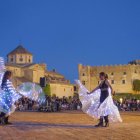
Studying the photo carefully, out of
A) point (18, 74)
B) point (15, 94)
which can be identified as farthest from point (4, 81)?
point (18, 74)

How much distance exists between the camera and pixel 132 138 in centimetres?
1056

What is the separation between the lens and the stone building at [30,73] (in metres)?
125

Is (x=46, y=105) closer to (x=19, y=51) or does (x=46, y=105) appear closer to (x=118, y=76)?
(x=118, y=76)

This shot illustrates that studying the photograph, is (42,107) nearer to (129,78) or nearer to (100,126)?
(100,126)

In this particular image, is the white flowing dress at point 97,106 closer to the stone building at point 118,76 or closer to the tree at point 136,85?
the tree at point 136,85

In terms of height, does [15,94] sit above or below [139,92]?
below

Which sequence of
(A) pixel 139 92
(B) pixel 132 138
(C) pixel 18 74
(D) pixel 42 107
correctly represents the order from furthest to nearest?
1. (A) pixel 139 92
2. (C) pixel 18 74
3. (D) pixel 42 107
4. (B) pixel 132 138

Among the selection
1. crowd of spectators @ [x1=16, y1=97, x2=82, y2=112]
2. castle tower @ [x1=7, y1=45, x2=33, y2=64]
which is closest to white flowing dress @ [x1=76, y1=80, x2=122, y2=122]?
crowd of spectators @ [x1=16, y1=97, x2=82, y2=112]

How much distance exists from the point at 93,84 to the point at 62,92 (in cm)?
944

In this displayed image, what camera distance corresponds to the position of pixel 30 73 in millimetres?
125438

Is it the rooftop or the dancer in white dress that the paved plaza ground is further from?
the rooftop

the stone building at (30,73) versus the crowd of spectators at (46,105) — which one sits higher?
the stone building at (30,73)

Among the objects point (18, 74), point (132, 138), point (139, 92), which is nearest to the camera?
point (132, 138)

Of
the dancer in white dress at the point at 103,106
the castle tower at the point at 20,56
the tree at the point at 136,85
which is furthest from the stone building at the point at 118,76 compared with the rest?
the dancer in white dress at the point at 103,106
